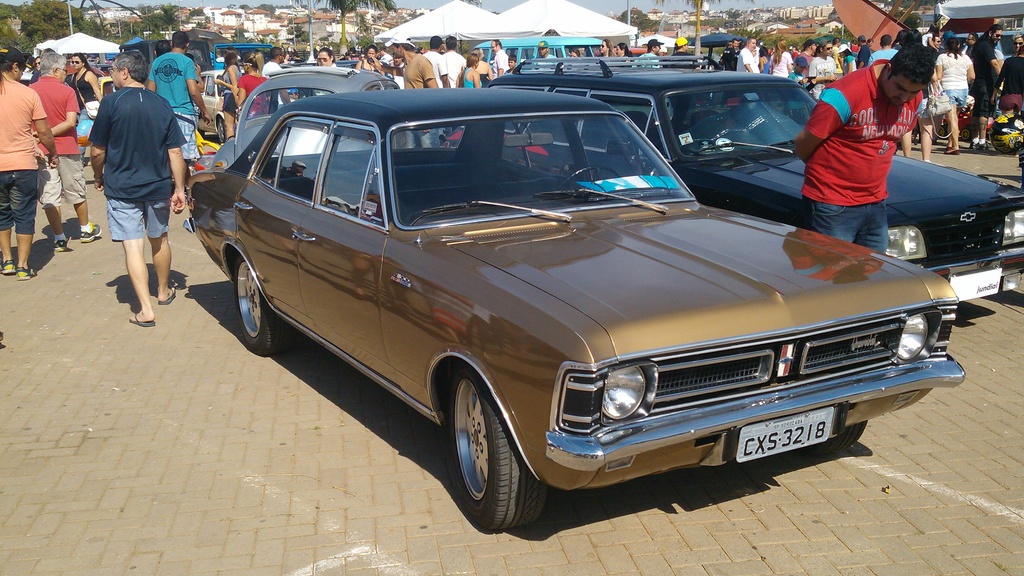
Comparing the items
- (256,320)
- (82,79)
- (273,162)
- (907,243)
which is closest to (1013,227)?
(907,243)

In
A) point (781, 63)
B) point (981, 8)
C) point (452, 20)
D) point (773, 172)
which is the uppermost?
point (981, 8)

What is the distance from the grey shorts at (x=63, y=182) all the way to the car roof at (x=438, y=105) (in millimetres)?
5479

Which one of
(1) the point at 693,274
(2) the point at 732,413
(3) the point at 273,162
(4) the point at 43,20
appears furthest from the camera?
(4) the point at 43,20

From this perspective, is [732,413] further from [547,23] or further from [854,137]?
[547,23]

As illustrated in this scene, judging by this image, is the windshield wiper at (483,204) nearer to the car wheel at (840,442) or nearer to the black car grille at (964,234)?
the car wheel at (840,442)

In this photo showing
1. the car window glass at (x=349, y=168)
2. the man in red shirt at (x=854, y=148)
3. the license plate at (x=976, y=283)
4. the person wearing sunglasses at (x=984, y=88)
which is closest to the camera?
the car window glass at (x=349, y=168)

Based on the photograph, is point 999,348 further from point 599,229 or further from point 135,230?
point 135,230

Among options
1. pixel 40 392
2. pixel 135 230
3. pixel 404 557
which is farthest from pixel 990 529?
pixel 135 230

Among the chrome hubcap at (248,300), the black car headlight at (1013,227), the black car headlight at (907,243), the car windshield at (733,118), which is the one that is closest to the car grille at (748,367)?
the black car headlight at (907,243)

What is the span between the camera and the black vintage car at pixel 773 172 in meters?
6.20

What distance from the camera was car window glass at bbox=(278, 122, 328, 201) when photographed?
18.0ft

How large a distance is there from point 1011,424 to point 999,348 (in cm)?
145

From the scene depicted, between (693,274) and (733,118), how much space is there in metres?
3.76

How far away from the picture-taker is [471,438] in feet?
13.7
